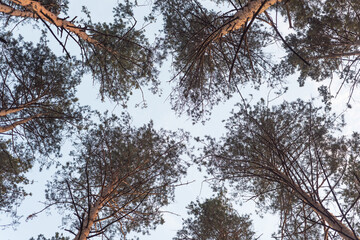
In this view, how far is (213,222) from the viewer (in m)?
8.76

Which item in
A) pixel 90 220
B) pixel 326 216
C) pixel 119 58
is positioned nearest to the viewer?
pixel 326 216

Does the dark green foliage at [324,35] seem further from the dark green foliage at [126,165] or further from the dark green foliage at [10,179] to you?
the dark green foliage at [10,179]

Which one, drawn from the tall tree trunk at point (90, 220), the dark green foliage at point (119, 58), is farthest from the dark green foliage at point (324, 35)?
the tall tree trunk at point (90, 220)

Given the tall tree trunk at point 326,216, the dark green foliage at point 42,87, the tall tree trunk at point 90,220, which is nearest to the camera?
the tall tree trunk at point 326,216

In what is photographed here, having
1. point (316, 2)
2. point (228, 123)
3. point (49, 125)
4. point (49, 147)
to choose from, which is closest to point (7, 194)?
point (49, 147)

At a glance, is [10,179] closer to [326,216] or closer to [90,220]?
[90,220]

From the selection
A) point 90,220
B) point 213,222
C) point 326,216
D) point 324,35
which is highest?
point 324,35

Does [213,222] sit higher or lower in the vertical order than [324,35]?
lower

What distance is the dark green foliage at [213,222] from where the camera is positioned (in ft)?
28.5

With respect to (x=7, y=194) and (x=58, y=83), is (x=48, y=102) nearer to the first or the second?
(x=58, y=83)

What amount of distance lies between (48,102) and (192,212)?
6.57 metres

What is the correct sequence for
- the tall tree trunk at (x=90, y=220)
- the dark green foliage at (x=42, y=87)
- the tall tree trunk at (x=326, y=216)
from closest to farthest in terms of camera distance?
1. the tall tree trunk at (x=326, y=216)
2. the tall tree trunk at (x=90, y=220)
3. the dark green foliage at (x=42, y=87)

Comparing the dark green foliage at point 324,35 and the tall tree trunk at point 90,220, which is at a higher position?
the dark green foliage at point 324,35

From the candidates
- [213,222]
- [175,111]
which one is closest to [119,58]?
[175,111]
